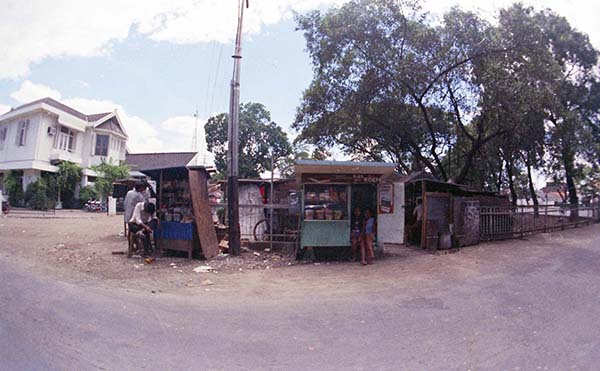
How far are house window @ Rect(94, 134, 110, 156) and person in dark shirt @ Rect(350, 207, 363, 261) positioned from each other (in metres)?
28.0

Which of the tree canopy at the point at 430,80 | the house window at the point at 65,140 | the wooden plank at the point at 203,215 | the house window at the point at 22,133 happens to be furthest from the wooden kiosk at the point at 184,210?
the house window at the point at 22,133

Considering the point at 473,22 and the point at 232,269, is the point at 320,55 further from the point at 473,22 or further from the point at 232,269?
the point at 232,269

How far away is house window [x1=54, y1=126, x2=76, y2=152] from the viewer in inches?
1130

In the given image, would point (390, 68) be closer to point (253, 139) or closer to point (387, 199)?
point (387, 199)

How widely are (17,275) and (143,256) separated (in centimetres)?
284

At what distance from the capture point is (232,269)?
28.7 ft

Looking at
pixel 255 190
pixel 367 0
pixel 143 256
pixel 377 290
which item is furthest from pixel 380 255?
pixel 367 0

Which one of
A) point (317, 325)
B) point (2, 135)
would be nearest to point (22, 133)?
point (2, 135)

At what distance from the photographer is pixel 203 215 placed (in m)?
9.84

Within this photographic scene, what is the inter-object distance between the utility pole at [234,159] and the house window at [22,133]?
24.7m

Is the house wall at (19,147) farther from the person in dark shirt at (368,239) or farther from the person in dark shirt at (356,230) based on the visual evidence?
the person in dark shirt at (368,239)

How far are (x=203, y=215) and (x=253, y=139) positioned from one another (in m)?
28.4

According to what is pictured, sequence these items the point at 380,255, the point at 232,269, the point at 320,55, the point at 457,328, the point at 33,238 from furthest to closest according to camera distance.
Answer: the point at 320,55
the point at 33,238
the point at 380,255
the point at 232,269
the point at 457,328

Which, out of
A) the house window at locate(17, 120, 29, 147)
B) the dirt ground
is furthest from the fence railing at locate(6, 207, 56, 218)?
the dirt ground
